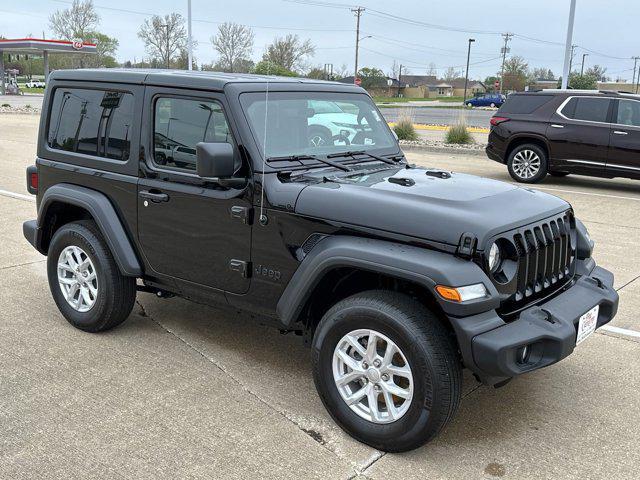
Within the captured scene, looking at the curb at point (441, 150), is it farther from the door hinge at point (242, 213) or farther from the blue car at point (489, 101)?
the blue car at point (489, 101)

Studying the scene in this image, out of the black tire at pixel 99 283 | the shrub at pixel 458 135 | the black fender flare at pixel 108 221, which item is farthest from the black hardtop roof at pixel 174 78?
the shrub at pixel 458 135

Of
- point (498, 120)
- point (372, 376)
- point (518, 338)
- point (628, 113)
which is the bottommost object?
point (372, 376)

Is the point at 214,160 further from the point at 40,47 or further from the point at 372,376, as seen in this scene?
the point at 40,47

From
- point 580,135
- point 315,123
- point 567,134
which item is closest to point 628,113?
point 580,135

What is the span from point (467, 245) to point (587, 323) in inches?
37.4

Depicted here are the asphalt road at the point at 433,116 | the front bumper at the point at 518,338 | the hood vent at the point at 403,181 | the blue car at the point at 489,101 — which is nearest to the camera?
the front bumper at the point at 518,338

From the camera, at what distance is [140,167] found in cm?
422

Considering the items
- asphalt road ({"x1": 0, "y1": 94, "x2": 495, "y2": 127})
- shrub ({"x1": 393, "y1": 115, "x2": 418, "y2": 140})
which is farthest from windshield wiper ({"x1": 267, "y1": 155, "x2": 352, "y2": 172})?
asphalt road ({"x1": 0, "y1": 94, "x2": 495, "y2": 127})

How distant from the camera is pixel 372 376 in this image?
3.25 metres

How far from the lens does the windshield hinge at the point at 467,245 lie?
303cm

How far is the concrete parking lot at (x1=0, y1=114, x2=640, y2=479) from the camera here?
3.14m

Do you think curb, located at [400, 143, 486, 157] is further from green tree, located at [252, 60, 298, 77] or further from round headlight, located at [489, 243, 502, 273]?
round headlight, located at [489, 243, 502, 273]

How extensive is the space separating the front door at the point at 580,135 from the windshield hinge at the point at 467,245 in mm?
9192

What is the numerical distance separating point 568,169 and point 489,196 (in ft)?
29.0
